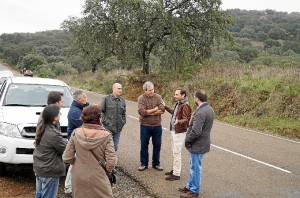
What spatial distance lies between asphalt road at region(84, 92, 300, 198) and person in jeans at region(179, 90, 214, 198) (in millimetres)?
527

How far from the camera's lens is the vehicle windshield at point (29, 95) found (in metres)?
8.62

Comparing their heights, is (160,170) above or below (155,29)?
below

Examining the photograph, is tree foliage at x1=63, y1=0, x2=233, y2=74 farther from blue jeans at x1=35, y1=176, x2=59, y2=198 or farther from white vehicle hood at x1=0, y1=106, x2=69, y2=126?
blue jeans at x1=35, y1=176, x2=59, y2=198

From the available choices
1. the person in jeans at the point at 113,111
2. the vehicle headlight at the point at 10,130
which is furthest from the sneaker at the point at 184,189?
the vehicle headlight at the point at 10,130

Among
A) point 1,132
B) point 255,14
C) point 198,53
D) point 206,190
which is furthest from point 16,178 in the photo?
point 255,14

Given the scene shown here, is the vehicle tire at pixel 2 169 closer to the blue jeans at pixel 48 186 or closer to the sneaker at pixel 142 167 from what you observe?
the blue jeans at pixel 48 186

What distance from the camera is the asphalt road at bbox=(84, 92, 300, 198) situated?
24.3 feet

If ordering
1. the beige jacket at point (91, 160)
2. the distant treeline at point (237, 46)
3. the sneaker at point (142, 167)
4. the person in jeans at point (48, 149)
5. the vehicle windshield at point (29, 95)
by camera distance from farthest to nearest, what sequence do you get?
the distant treeline at point (237, 46) < the vehicle windshield at point (29, 95) < the sneaker at point (142, 167) < the person in jeans at point (48, 149) < the beige jacket at point (91, 160)

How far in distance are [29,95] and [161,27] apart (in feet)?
55.2

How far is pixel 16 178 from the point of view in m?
7.90

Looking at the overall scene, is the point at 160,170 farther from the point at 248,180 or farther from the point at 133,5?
the point at 133,5

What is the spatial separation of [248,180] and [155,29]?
18.0 meters

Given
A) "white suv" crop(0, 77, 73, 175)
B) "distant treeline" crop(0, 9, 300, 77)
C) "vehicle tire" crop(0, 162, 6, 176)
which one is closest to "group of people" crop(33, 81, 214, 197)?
"white suv" crop(0, 77, 73, 175)

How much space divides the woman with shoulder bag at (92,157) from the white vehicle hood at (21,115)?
126 inches
